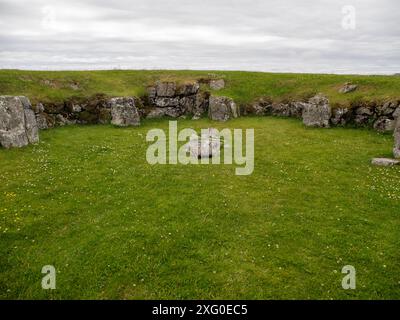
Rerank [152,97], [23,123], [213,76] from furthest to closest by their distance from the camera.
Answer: [213,76] → [152,97] → [23,123]

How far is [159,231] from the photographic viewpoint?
18906mm

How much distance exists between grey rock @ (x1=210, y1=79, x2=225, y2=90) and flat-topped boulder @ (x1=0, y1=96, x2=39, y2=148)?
28.7 meters

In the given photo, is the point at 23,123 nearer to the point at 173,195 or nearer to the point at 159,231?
the point at 173,195

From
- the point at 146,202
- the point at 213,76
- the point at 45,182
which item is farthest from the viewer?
the point at 213,76

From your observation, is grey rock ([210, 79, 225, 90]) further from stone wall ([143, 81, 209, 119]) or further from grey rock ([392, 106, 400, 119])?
grey rock ([392, 106, 400, 119])

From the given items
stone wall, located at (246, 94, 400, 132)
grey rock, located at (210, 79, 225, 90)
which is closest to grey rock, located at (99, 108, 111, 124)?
grey rock, located at (210, 79, 225, 90)

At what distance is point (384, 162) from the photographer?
2852 cm

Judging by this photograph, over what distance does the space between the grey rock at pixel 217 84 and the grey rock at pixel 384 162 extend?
30467 mm

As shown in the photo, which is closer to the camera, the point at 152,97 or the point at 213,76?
the point at 152,97

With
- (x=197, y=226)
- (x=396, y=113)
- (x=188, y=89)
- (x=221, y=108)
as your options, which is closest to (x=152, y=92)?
(x=188, y=89)

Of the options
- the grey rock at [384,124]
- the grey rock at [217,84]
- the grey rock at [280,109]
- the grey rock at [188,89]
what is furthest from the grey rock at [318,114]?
the grey rock at [188,89]

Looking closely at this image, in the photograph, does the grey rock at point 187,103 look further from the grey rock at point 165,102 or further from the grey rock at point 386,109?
the grey rock at point 386,109

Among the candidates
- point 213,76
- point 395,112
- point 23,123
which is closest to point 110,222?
point 23,123

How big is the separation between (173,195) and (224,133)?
733 inches
